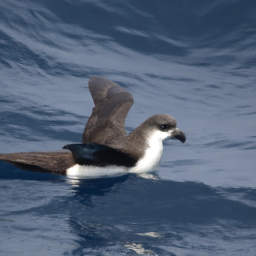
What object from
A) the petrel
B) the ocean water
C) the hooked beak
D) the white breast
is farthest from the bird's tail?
the hooked beak

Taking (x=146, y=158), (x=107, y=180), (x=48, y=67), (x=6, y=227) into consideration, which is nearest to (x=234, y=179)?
(x=146, y=158)

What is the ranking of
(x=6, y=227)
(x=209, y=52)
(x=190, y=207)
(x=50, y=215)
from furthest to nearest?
(x=209, y=52) < (x=190, y=207) < (x=50, y=215) < (x=6, y=227)

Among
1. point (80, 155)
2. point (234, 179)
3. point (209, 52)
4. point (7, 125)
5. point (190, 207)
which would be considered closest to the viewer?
point (190, 207)

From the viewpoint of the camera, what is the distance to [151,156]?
764 cm

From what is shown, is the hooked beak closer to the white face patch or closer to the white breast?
the white breast

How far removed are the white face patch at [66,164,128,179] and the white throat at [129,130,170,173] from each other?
0.20 metres

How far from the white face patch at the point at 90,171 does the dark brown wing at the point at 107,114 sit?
0.40m

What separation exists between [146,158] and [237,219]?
5.72ft

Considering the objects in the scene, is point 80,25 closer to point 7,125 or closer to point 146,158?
point 7,125

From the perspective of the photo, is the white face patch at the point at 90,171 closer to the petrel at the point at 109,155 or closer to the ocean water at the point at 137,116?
the petrel at the point at 109,155

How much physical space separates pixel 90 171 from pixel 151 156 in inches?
36.5

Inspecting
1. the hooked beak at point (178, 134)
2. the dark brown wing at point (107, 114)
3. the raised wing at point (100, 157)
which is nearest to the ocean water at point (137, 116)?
the raised wing at point (100, 157)

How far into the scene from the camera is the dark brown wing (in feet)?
27.0

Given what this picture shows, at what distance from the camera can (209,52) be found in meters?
14.4
